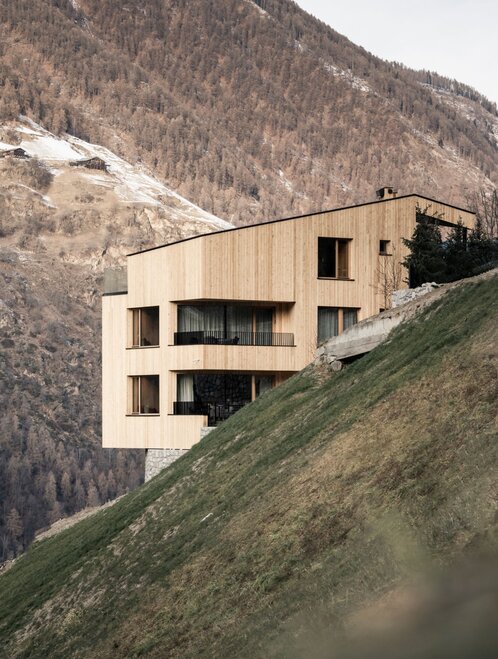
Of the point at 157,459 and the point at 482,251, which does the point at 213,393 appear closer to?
the point at 157,459

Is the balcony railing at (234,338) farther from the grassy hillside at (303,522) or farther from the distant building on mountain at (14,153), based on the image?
the distant building on mountain at (14,153)

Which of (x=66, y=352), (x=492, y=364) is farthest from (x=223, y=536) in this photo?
(x=66, y=352)

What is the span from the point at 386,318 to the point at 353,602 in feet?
48.4

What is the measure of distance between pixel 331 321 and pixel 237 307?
3178 millimetres

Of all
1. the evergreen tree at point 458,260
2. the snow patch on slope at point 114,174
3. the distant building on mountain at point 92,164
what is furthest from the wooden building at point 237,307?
the distant building on mountain at point 92,164

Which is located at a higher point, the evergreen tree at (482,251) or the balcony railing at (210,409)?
the evergreen tree at (482,251)

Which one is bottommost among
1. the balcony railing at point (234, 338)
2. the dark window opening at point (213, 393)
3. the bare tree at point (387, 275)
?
the dark window opening at point (213, 393)

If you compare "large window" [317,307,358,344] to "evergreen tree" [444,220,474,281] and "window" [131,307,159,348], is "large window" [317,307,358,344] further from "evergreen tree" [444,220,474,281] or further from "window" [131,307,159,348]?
"window" [131,307,159,348]

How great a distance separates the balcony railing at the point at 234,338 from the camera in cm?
4241

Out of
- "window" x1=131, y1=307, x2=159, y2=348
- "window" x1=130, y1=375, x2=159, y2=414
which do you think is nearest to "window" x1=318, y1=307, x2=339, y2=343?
"window" x1=131, y1=307, x2=159, y2=348

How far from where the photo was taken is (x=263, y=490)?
2136 centimetres

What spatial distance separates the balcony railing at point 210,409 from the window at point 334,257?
5307 millimetres

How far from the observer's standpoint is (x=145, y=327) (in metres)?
44.7

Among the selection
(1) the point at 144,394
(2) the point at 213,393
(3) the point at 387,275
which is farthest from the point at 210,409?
(3) the point at 387,275
